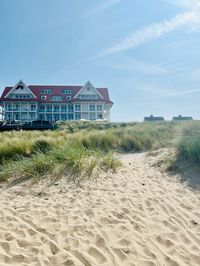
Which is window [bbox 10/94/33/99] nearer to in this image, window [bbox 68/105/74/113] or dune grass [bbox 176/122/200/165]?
window [bbox 68/105/74/113]

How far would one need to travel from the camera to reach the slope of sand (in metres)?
4.34

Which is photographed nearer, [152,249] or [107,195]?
[152,249]

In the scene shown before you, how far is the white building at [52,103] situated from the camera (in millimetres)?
63062

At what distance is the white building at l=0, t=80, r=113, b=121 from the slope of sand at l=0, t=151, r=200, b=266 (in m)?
56.3

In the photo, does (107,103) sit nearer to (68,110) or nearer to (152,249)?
(68,110)

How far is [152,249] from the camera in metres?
4.54

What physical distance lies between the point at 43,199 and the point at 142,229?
2.73 m

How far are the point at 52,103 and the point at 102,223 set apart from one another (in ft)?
195

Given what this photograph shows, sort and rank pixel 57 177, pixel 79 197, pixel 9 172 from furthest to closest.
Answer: pixel 9 172 < pixel 57 177 < pixel 79 197

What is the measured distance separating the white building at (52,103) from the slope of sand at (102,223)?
56259 millimetres

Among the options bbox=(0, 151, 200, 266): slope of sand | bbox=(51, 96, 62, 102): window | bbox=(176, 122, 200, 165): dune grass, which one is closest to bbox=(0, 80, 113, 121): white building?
bbox=(51, 96, 62, 102): window

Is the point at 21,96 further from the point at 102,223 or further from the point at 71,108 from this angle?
the point at 102,223

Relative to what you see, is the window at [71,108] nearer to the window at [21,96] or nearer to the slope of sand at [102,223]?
the window at [21,96]

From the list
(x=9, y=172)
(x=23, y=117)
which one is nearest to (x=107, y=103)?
(x=23, y=117)
